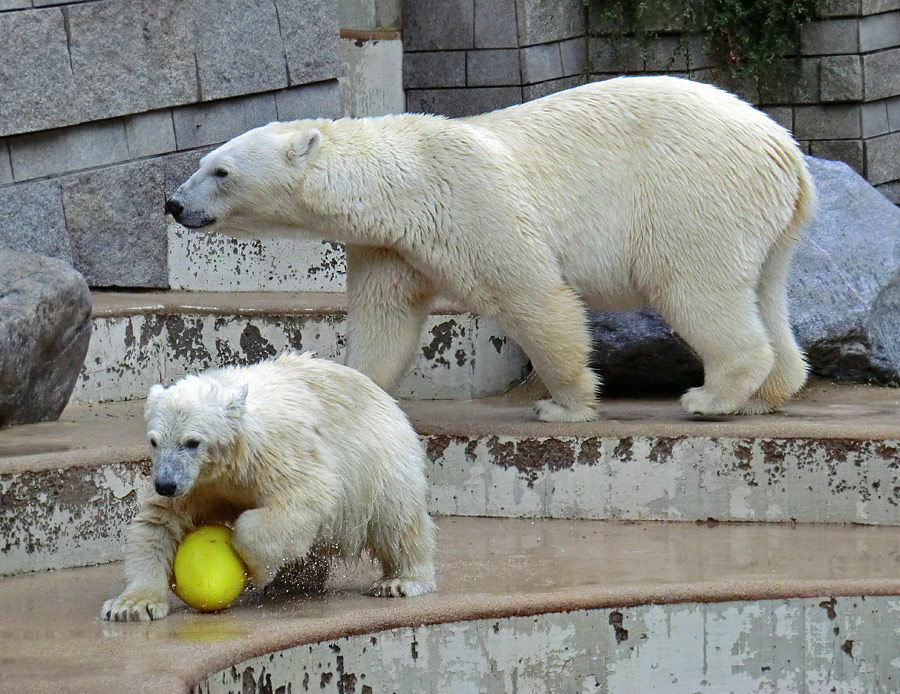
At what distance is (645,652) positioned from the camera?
3744 millimetres

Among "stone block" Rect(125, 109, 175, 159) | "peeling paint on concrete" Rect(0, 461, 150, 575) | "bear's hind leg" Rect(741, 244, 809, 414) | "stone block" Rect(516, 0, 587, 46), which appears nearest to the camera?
"peeling paint on concrete" Rect(0, 461, 150, 575)

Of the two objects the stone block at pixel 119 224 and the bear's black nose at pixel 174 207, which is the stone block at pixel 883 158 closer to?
the stone block at pixel 119 224

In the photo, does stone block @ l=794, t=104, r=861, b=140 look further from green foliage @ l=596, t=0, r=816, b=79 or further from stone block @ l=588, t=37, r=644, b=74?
stone block @ l=588, t=37, r=644, b=74

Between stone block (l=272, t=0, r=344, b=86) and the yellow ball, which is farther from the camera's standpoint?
stone block (l=272, t=0, r=344, b=86)

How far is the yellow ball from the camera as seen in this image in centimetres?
354

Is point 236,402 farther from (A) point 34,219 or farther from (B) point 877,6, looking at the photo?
(B) point 877,6

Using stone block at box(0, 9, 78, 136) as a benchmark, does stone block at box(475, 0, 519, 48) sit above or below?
above

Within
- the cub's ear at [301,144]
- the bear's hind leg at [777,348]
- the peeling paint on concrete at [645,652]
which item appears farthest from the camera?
the bear's hind leg at [777,348]

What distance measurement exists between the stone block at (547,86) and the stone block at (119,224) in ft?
8.24

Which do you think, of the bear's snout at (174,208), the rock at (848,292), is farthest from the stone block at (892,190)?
the bear's snout at (174,208)

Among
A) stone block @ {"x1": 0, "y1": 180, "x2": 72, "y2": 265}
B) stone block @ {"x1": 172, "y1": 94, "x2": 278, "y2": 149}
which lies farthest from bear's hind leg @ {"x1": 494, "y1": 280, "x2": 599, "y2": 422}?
stone block @ {"x1": 172, "y1": 94, "x2": 278, "y2": 149}

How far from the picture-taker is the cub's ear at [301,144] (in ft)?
15.5

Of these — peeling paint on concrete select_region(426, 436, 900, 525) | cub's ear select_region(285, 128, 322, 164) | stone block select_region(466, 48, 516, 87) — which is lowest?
peeling paint on concrete select_region(426, 436, 900, 525)

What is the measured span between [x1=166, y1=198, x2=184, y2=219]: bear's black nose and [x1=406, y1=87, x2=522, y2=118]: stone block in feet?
12.7
